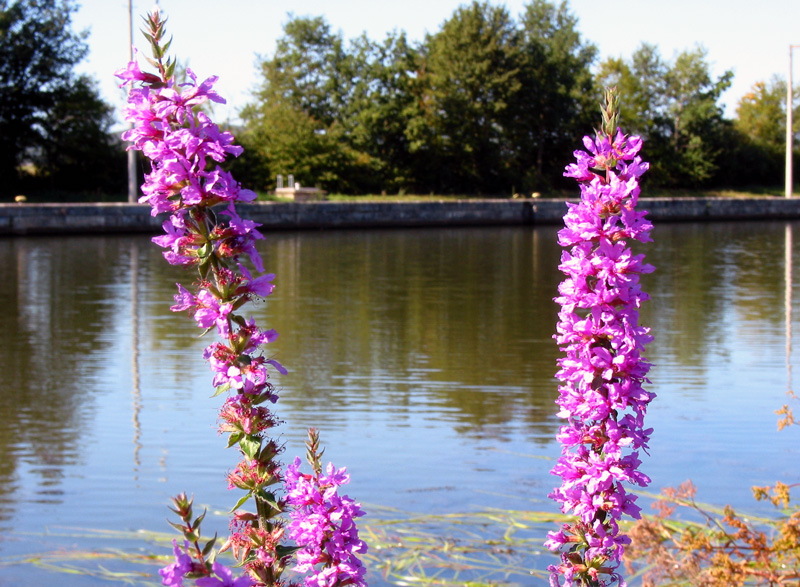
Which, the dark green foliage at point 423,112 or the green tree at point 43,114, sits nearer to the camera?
the green tree at point 43,114

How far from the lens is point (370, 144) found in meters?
46.1

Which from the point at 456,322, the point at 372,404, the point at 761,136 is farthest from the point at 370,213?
the point at 761,136

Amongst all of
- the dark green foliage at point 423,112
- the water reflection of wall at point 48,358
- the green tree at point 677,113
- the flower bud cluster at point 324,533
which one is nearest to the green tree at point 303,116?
the dark green foliage at point 423,112

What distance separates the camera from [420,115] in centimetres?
4831

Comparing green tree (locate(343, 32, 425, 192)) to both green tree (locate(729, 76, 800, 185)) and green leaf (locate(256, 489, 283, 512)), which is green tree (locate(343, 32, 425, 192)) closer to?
green tree (locate(729, 76, 800, 185))

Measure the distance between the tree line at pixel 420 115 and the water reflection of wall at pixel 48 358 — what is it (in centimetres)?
1929

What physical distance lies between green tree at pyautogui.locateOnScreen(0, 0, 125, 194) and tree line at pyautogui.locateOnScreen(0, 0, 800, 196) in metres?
0.05

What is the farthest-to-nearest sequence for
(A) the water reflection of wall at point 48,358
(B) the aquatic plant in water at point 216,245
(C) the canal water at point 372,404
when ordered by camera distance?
(A) the water reflection of wall at point 48,358
(C) the canal water at point 372,404
(B) the aquatic plant in water at point 216,245

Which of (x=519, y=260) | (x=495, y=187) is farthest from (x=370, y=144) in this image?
(x=519, y=260)

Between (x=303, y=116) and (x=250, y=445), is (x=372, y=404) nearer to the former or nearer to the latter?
(x=250, y=445)

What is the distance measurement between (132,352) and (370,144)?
123 ft

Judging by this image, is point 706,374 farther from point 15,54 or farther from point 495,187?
point 495,187

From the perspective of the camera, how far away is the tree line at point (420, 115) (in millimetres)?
36656

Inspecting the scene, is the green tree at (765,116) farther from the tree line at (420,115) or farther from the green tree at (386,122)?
the green tree at (386,122)
